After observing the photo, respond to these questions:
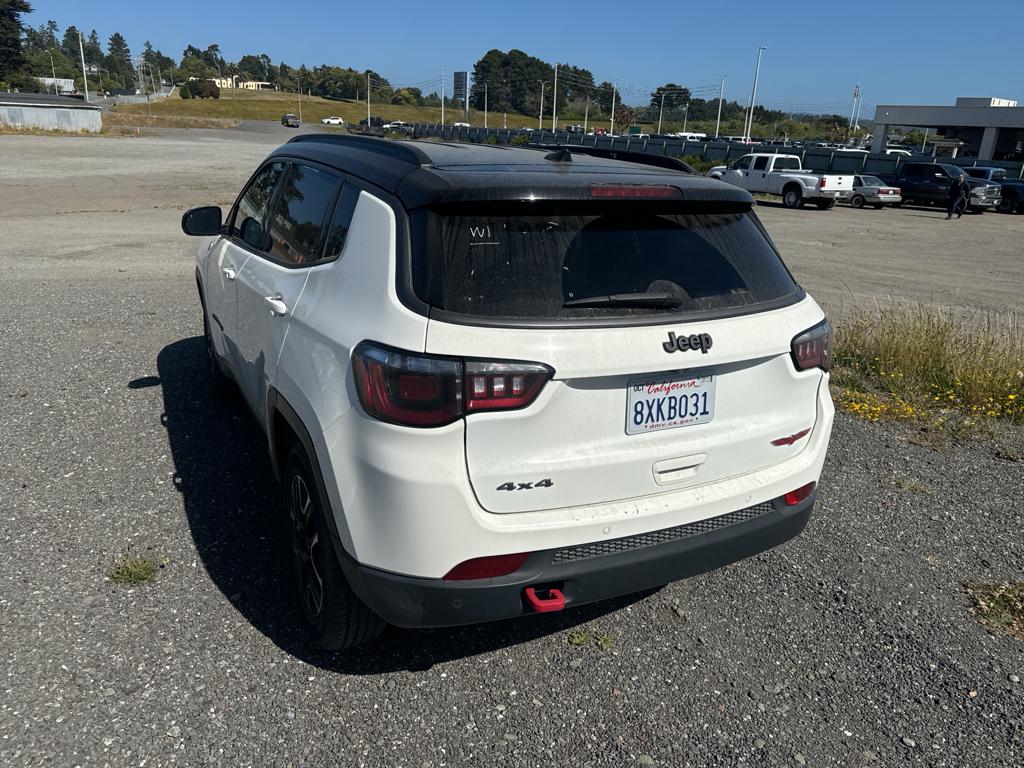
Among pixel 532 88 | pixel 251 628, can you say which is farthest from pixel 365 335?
pixel 532 88

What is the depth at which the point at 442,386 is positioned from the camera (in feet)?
7.58

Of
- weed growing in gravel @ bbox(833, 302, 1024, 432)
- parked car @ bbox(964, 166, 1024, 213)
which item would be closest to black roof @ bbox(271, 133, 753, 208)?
weed growing in gravel @ bbox(833, 302, 1024, 432)

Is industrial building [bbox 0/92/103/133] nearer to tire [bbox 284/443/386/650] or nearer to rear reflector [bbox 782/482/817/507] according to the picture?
tire [bbox 284/443/386/650]

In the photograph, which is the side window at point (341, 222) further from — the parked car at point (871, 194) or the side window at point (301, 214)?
the parked car at point (871, 194)

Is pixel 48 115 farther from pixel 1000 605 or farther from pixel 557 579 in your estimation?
pixel 1000 605

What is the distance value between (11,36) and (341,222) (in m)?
119

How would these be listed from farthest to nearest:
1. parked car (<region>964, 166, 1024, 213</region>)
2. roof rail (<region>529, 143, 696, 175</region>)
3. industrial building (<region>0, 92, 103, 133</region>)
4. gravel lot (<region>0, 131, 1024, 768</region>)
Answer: industrial building (<region>0, 92, 103, 133</region>), parked car (<region>964, 166, 1024, 213</region>), roof rail (<region>529, 143, 696, 175</region>), gravel lot (<region>0, 131, 1024, 768</region>)

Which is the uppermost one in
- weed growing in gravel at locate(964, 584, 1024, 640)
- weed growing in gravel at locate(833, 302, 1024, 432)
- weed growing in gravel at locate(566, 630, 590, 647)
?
weed growing in gravel at locate(833, 302, 1024, 432)

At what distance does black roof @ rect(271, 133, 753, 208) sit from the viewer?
8.23 feet

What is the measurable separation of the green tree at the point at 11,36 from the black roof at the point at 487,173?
117856 millimetres

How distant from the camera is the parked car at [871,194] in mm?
29938

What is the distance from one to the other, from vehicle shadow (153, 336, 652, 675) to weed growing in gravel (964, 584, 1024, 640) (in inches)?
58.2

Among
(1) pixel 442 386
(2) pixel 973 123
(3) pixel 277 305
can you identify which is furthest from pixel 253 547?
(2) pixel 973 123

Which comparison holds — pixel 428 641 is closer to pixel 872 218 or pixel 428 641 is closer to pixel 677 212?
pixel 677 212
